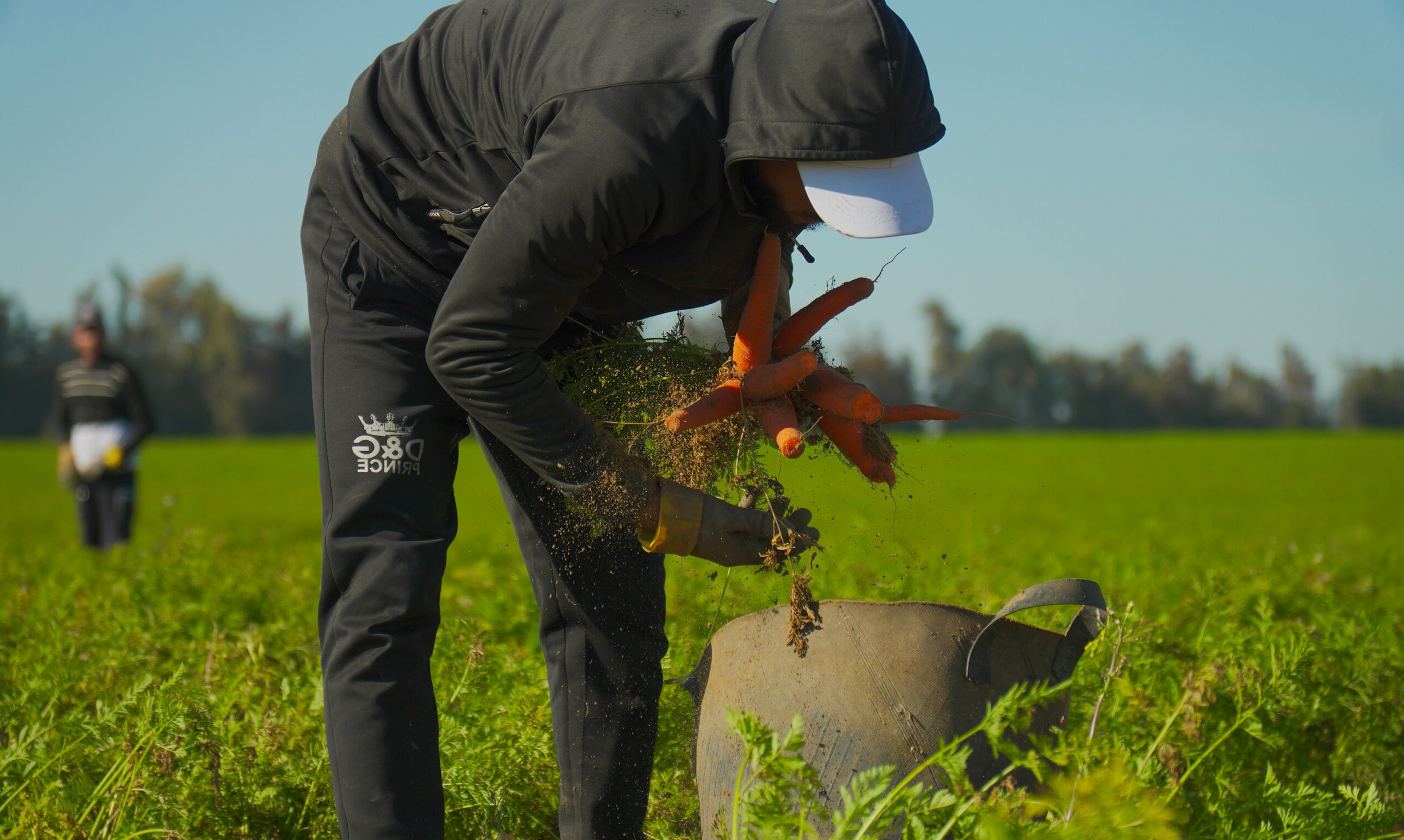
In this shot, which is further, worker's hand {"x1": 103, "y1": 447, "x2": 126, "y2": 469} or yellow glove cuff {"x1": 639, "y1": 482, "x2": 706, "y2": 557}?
worker's hand {"x1": 103, "y1": 447, "x2": 126, "y2": 469}

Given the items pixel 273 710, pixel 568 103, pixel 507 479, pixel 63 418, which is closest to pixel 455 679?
pixel 273 710

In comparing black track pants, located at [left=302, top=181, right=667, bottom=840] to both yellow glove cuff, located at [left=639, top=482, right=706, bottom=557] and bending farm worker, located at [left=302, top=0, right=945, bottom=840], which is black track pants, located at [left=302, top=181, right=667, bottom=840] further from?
yellow glove cuff, located at [left=639, top=482, right=706, bottom=557]

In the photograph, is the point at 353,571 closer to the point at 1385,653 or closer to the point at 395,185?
the point at 395,185

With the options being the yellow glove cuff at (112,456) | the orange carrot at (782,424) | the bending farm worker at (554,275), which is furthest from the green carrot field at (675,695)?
the yellow glove cuff at (112,456)

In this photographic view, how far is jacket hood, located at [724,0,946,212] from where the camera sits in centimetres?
180

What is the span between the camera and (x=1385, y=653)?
3.36 meters

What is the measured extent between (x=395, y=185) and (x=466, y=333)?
53cm

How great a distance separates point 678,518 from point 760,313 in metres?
0.51

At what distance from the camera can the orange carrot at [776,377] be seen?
91.3 inches

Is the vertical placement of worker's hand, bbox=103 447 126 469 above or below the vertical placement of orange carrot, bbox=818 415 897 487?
below

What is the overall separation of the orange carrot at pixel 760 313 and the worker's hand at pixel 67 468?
25.1ft

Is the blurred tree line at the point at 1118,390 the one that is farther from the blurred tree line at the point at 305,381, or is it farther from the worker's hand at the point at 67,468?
the worker's hand at the point at 67,468

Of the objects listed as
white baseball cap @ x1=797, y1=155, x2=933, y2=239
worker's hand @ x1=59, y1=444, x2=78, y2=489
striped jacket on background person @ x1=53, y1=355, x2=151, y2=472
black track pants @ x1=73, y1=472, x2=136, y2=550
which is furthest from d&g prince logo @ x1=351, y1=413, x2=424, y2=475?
worker's hand @ x1=59, y1=444, x2=78, y2=489

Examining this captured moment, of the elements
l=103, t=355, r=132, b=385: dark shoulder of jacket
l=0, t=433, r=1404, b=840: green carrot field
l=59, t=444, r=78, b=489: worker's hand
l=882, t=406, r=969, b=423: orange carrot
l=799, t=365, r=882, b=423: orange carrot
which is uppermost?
l=103, t=355, r=132, b=385: dark shoulder of jacket
